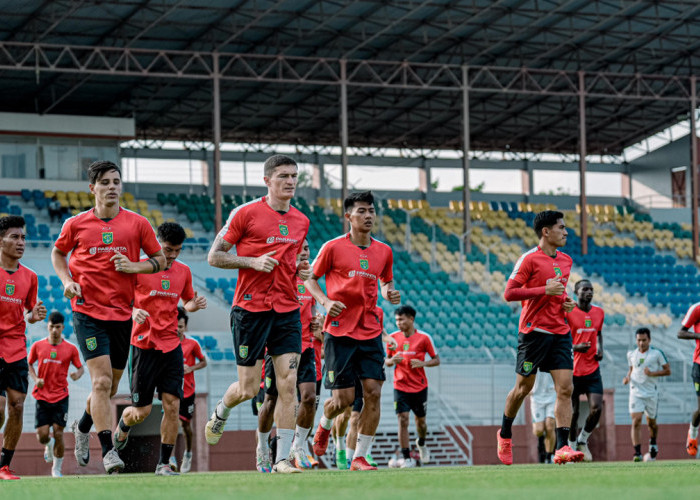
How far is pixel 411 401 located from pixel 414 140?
33.8 meters

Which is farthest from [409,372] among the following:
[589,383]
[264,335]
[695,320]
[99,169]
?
[99,169]

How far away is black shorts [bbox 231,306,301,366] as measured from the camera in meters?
10.5

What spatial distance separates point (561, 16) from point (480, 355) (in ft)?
42.4

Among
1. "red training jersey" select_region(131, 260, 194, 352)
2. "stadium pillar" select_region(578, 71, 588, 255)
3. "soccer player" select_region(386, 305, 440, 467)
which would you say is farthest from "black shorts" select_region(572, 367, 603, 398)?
"stadium pillar" select_region(578, 71, 588, 255)

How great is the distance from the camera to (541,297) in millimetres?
12734

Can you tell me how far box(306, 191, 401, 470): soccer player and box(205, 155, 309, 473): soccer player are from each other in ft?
4.56

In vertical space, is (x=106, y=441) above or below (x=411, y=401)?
above

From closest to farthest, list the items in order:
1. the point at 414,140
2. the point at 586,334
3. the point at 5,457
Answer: the point at 5,457
the point at 586,334
the point at 414,140

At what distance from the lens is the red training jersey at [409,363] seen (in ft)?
63.6

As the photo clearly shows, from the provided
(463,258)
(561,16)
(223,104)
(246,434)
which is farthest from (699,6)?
(246,434)

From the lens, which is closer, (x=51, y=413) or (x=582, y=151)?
(x=51, y=413)

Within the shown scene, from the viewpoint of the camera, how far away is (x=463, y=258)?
123 feet

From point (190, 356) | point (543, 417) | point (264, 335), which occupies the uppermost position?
point (264, 335)

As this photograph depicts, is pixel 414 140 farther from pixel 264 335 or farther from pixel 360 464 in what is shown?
pixel 264 335
